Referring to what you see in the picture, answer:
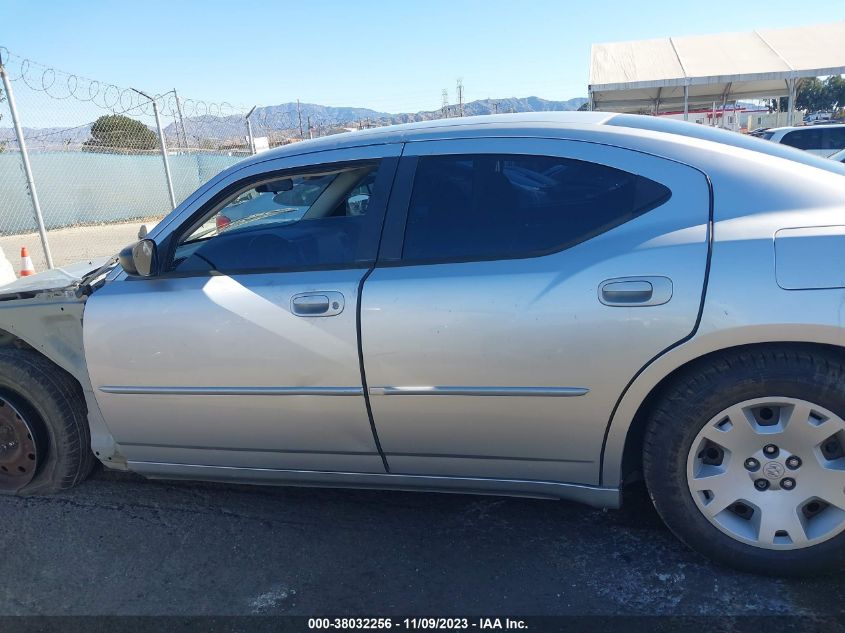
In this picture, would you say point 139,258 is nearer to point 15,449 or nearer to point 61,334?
point 61,334

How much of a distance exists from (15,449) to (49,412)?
1.02 feet

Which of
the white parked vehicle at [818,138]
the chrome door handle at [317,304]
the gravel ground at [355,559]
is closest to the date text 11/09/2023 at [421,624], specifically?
the gravel ground at [355,559]

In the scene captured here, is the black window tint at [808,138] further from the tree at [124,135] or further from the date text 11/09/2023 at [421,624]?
the tree at [124,135]

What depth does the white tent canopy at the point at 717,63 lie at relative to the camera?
25469 mm

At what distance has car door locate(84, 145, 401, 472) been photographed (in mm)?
2553

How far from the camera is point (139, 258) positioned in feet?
8.94

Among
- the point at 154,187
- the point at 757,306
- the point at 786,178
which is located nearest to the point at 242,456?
the point at 757,306

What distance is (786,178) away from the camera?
90.9 inches

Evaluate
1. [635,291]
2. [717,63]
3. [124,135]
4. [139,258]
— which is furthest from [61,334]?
[717,63]

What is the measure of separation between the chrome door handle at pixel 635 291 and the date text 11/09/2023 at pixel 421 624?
116 centimetres

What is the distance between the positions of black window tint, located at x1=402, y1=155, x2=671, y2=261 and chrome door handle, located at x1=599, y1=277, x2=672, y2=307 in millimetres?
225

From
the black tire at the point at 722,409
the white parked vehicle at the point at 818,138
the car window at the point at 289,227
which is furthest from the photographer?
the white parked vehicle at the point at 818,138

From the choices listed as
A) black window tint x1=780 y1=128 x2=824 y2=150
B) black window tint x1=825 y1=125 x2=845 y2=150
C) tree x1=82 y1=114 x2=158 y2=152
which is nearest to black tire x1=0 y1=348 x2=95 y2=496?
tree x1=82 y1=114 x2=158 y2=152

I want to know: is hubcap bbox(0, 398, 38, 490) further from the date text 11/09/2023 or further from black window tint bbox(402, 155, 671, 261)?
black window tint bbox(402, 155, 671, 261)
